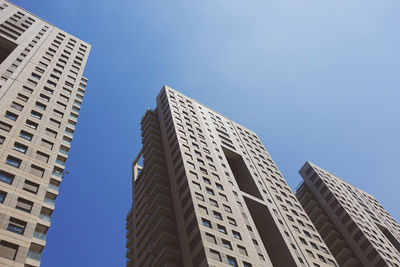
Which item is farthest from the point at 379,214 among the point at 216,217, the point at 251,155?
the point at 216,217

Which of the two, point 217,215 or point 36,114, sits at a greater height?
point 36,114

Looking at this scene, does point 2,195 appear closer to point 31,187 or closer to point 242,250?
point 31,187

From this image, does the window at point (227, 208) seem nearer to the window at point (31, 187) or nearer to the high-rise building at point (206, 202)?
the high-rise building at point (206, 202)

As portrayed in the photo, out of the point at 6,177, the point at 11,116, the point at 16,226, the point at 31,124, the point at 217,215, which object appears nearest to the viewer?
the point at 16,226

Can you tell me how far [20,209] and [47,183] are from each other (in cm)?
375

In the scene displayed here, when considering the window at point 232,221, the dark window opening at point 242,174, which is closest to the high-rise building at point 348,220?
the dark window opening at point 242,174

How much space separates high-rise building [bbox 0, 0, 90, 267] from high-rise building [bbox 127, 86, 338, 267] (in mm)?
16034

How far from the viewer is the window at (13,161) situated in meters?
30.5

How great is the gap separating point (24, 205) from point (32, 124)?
35.7 feet

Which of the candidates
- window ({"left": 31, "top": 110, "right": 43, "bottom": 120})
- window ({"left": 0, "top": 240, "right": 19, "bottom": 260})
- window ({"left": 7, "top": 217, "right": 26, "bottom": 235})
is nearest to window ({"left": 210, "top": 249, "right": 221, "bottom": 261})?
window ({"left": 7, "top": 217, "right": 26, "bottom": 235})

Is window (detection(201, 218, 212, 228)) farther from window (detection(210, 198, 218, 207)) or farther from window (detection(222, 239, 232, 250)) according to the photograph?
window (detection(210, 198, 218, 207))

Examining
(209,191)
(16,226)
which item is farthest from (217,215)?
(16,226)

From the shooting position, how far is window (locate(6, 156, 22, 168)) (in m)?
30.5

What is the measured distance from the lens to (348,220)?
7319 centimetres
